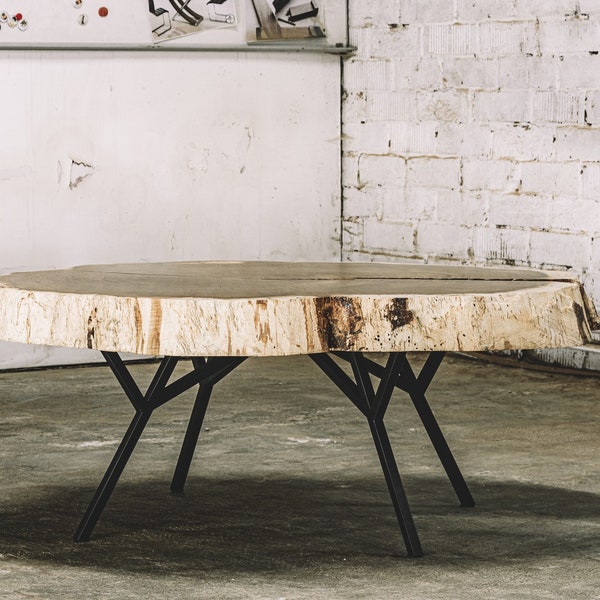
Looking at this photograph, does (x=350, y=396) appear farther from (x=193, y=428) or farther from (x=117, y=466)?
(x=193, y=428)

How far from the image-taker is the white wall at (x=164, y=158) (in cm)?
504

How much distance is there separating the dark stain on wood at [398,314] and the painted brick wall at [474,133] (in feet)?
8.68

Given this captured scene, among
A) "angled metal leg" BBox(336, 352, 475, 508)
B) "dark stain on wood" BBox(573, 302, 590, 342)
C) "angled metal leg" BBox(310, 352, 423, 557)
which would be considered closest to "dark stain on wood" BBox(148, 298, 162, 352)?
"angled metal leg" BBox(310, 352, 423, 557)

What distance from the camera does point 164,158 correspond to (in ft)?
17.4

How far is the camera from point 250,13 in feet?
17.7

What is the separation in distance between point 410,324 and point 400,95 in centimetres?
335

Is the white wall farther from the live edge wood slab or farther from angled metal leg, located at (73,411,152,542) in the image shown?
the live edge wood slab

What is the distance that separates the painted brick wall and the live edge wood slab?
2.44m

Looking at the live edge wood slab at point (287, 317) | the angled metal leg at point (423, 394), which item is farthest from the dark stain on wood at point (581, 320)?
the angled metal leg at point (423, 394)

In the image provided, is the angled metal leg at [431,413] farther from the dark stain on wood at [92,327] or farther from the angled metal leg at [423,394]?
the dark stain on wood at [92,327]

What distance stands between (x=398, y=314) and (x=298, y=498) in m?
0.92

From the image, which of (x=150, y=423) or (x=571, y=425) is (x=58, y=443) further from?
(x=571, y=425)

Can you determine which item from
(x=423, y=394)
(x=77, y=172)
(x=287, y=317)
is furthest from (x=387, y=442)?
(x=77, y=172)

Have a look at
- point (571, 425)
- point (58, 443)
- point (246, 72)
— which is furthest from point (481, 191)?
point (58, 443)
